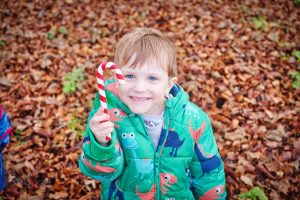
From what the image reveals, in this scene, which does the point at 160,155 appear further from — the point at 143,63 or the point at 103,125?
the point at 143,63

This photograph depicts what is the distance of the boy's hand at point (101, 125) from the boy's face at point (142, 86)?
1.05ft

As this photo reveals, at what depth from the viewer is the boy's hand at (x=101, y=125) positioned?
2131 millimetres

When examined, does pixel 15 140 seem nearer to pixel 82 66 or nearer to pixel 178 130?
pixel 82 66

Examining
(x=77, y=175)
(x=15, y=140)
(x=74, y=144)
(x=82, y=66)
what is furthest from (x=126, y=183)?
(x=82, y=66)

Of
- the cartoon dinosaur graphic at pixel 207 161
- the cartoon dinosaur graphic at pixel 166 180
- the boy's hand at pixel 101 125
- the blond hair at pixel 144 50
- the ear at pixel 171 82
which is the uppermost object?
the blond hair at pixel 144 50

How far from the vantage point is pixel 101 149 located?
2.26 metres

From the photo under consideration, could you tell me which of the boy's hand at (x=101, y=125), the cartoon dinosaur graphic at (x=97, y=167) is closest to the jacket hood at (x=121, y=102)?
the boy's hand at (x=101, y=125)

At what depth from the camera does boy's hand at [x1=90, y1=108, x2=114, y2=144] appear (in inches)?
83.9

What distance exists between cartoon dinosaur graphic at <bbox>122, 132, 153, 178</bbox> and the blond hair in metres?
0.61

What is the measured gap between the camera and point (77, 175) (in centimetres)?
432

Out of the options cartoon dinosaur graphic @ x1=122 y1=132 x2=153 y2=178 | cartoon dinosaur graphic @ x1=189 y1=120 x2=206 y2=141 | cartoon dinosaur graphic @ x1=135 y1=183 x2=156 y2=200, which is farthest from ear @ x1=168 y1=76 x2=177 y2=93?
cartoon dinosaur graphic @ x1=135 y1=183 x2=156 y2=200

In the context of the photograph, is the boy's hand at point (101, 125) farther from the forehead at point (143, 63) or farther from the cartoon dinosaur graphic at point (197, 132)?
the cartoon dinosaur graphic at point (197, 132)

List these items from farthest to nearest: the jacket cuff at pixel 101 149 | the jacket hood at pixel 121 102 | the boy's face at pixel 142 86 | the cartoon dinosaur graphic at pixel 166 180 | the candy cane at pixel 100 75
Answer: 1. the cartoon dinosaur graphic at pixel 166 180
2. the jacket hood at pixel 121 102
3. the boy's face at pixel 142 86
4. the jacket cuff at pixel 101 149
5. the candy cane at pixel 100 75

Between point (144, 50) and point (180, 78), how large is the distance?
3279mm
